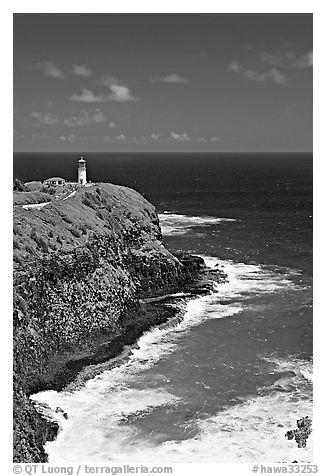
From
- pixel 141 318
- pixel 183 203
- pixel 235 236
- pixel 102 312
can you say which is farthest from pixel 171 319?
pixel 183 203

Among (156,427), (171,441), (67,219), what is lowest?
(171,441)

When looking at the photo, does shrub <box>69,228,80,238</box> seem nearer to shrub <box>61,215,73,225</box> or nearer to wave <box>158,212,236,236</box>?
shrub <box>61,215,73,225</box>

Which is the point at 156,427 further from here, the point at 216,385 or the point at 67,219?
the point at 67,219

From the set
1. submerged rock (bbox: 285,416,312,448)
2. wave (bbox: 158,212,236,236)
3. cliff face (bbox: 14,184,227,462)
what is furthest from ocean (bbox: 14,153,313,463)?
wave (bbox: 158,212,236,236)

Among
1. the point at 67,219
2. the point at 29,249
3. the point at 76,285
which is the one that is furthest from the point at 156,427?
the point at 67,219

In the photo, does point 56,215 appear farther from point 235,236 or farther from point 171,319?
point 235,236
